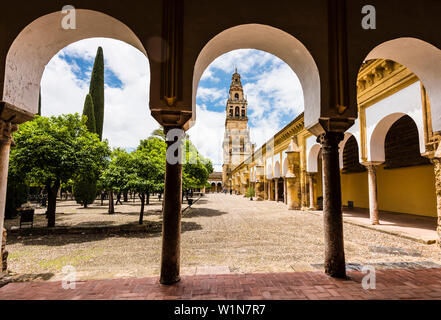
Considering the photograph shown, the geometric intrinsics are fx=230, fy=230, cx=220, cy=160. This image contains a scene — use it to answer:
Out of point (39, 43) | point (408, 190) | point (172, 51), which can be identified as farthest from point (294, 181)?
point (39, 43)

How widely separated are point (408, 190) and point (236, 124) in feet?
170

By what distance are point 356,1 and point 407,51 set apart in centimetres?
133

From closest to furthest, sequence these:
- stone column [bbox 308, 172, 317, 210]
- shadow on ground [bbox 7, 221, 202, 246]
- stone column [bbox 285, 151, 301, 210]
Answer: shadow on ground [bbox 7, 221, 202, 246]
stone column [bbox 308, 172, 317, 210]
stone column [bbox 285, 151, 301, 210]

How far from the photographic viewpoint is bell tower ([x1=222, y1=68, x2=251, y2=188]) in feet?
204

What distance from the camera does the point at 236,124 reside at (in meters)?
62.8

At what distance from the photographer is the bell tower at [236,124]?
62312 millimetres

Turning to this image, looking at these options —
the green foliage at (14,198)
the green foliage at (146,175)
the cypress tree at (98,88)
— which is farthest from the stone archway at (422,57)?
Answer: the cypress tree at (98,88)

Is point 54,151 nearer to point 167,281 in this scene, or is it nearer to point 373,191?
point 167,281

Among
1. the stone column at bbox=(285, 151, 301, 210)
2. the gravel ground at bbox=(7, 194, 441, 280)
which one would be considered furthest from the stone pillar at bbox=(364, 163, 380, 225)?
the stone column at bbox=(285, 151, 301, 210)

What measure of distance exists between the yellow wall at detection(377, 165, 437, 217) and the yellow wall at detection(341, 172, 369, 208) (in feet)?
4.18

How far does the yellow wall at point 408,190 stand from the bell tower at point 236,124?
49342mm

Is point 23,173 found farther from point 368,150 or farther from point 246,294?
point 368,150

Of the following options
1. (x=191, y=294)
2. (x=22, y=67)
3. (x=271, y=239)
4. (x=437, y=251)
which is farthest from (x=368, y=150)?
(x=22, y=67)

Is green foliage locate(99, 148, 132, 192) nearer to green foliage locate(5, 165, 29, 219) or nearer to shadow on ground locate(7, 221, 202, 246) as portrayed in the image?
shadow on ground locate(7, 221, 202, 246)
